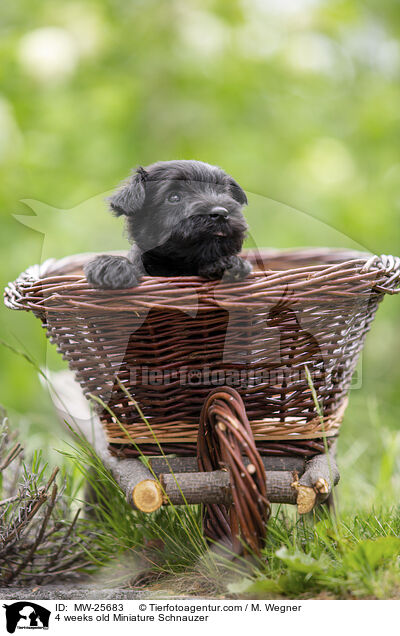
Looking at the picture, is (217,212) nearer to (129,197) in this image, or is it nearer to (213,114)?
(129,197)

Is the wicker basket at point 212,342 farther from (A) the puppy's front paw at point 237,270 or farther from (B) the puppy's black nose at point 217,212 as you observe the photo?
(B) the puppy's black nose at point 217,212

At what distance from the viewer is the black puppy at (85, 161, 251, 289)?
1.24 m

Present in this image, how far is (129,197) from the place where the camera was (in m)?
1.32

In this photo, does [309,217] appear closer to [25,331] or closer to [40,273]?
[40,273]

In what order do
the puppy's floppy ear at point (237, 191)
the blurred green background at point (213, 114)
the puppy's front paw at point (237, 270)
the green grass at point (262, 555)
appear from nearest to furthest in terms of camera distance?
the green grass at point (262, 555)
the puppy's front paw at point (237, 270)
the puppy's floppy ear at point (237, 191)
the blurred green background at point (213, 114)

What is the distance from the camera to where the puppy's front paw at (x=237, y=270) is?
122 cm

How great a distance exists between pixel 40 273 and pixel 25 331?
0.67 feet

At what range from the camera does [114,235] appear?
1.38 m

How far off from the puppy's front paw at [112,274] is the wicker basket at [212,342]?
0.01 meters
